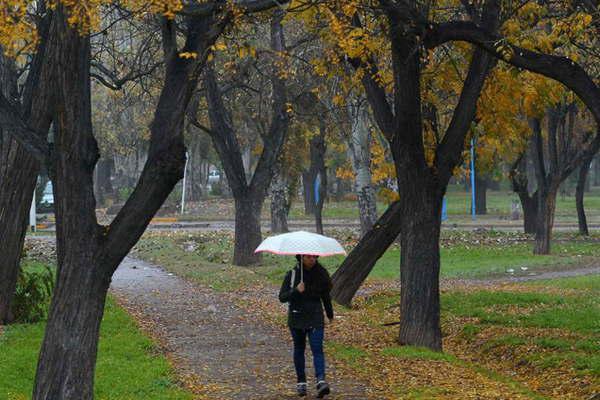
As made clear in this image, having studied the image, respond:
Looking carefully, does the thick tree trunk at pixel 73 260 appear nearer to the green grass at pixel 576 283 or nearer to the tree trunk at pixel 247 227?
the green grass at pixel 576 283

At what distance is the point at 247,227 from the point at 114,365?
13.9 m

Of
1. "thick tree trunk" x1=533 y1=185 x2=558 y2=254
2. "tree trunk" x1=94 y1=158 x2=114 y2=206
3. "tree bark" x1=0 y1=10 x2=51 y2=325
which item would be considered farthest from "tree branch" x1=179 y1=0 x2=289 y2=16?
"tree trunk" x1=94 y1=158 x2=114 y2=206

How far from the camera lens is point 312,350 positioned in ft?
36.9

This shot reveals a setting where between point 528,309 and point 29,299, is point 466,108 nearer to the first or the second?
point 528,309

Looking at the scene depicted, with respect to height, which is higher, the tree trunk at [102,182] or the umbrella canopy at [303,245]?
the tree trunk at [102,182]

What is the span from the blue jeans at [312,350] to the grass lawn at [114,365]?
115cm

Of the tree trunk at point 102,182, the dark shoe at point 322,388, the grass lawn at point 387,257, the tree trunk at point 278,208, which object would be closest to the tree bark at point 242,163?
the grass lawn at point 387,257

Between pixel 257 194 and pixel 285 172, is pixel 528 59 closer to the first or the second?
pixel 257 194

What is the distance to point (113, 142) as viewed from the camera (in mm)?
60875

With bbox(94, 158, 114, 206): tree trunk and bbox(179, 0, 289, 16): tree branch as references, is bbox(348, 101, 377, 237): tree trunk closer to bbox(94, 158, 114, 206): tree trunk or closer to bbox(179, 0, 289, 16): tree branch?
bbox(179, 0, 289, 16): tree branch

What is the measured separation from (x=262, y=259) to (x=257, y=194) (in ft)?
6.94

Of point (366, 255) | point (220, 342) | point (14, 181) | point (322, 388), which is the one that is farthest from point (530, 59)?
point (14, 181)

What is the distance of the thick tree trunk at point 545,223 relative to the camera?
29469mm

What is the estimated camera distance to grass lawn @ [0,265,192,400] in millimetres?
11361
